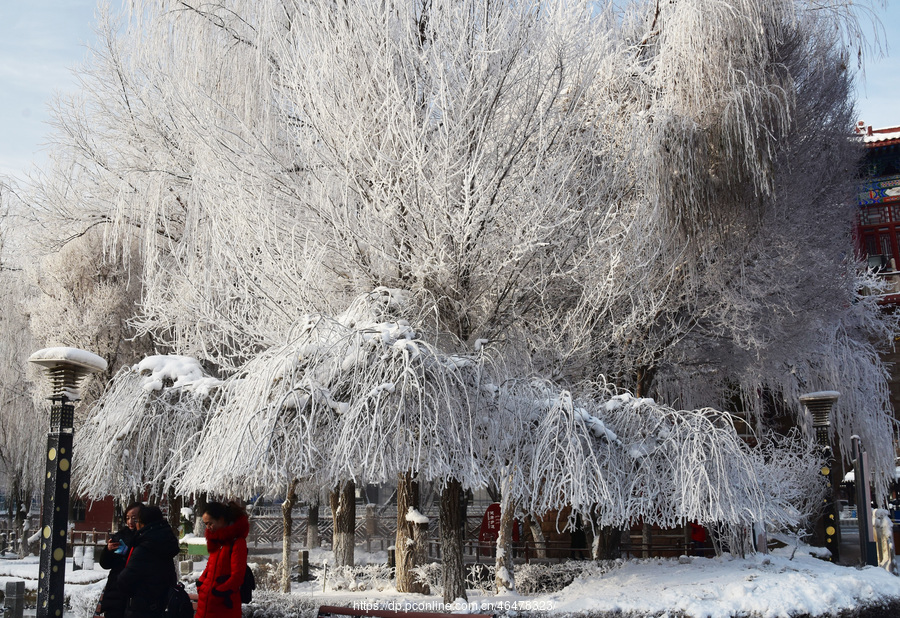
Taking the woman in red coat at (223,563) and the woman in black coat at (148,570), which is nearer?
the woman in red coat at (223,563)

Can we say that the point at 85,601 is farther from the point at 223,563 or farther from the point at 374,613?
the point at 223,563

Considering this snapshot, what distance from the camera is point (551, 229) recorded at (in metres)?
9.04

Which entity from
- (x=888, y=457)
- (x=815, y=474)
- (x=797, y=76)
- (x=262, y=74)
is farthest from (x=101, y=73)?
(x=888, y=457)

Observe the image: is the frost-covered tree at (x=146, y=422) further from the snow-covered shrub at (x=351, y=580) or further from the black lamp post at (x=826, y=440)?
the black lamp post at (x=826, y=440)

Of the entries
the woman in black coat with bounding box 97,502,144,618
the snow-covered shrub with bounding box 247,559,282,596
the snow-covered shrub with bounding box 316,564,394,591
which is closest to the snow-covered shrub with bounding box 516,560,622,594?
the snow-covered shrub with bounding box 316,564,394,591

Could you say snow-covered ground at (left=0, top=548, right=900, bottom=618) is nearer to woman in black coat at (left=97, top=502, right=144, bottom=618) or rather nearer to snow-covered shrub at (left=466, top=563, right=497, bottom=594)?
snow-covered shrub at (left=466, top=563, right=497, bottom=594)

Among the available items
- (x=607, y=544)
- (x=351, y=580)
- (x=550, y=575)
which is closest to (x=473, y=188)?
(x=550, y=575)

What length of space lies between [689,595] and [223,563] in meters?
5.20

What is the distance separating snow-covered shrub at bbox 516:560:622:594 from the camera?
11.6 m

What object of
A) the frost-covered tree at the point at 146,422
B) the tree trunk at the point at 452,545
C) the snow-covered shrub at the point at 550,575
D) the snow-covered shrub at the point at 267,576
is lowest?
the snow-covered shrub at the point at 267,576

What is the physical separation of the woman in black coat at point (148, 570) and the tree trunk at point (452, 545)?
3.62 m

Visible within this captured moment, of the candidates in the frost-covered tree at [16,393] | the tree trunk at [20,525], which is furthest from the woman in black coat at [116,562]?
the tree trunk at [20,525]

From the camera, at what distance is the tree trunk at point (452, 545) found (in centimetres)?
892

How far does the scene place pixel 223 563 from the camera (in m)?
5.68
